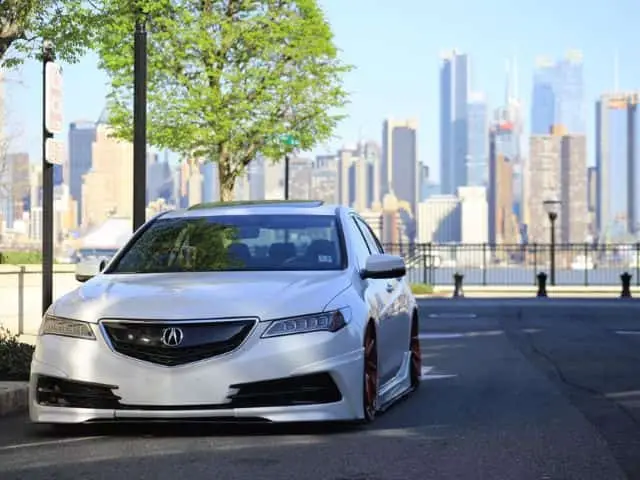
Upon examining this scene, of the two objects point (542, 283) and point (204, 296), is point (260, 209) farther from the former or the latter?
point (542, 283)

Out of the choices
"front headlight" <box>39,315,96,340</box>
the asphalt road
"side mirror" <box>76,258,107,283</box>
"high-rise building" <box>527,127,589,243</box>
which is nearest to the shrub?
the asphalt road

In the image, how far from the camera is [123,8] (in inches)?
603

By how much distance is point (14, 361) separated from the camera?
11.5 meters

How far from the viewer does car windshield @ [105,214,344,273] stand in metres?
9.16

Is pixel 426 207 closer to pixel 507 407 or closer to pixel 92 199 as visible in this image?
pixel 92 199

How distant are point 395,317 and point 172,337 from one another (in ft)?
8.59

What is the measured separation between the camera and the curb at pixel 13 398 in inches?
384

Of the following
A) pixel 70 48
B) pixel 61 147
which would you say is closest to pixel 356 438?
pixel 61 147

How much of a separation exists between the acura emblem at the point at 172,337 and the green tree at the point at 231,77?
2451cm

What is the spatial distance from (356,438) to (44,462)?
1885 millimetres

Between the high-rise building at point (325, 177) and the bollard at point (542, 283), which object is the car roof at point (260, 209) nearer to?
the bollard at point (542, 283)

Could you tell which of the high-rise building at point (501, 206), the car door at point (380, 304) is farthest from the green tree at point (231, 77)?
the high-rise building at point (501, 206)

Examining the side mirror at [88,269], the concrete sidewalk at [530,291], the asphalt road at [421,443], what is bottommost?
the concrete sidewalk at [530,291]

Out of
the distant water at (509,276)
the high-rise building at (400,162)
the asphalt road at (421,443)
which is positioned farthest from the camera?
the high-rise building at (400,162)
